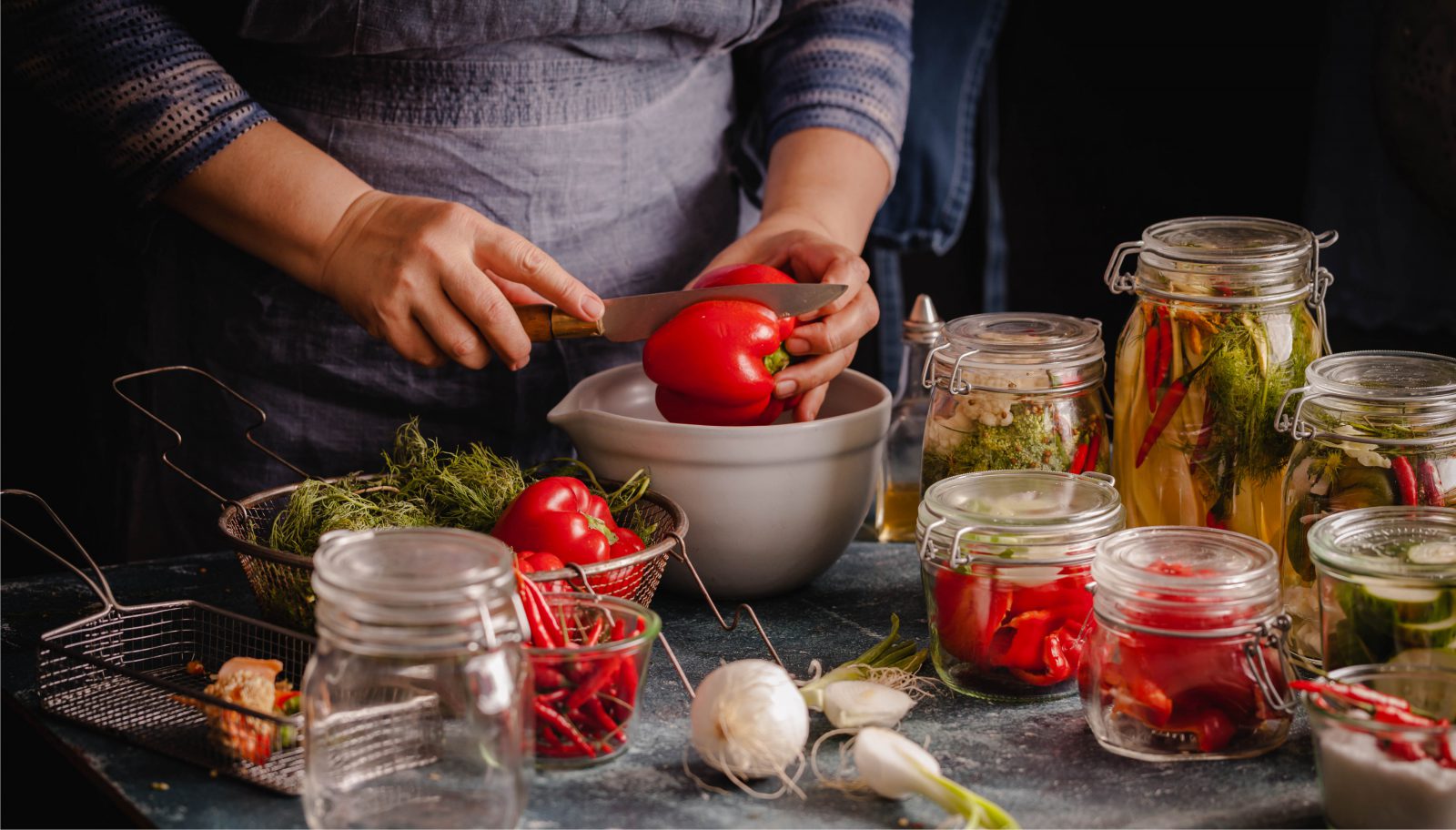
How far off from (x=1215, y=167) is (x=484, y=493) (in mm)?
1760

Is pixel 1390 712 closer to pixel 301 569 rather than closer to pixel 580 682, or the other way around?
pixel 580 682

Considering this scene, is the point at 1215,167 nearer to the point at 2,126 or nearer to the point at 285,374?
the point at 285,374

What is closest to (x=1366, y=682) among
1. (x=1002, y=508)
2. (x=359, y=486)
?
(x=1002, y=508)

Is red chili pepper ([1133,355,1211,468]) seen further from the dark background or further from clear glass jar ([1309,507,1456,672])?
the dark background

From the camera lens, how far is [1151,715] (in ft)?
3.02

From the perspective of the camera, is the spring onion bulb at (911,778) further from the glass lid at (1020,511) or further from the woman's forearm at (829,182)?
the woman's forearm at (829,182)

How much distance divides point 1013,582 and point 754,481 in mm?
276

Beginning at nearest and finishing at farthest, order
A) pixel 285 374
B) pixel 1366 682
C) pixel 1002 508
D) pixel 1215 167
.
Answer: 1. pixel 1366 682
2. pixel 1002 508
3. pixel 285 374
4. pixel 1215 167

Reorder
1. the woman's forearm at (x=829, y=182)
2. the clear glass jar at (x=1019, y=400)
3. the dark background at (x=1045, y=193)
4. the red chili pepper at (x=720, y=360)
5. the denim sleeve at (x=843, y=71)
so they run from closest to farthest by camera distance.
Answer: the clear glass jar at (x=1019, y=400) < the red chili pepper at (x=720, y=360) < the woman's forearm at (x=829, y=182) < the denim sleeve at (x=843, y=71) < the dark background at (x=1045, y=193)

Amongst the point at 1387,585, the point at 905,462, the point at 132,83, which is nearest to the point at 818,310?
the point at 905,462

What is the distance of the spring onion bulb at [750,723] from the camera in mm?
888

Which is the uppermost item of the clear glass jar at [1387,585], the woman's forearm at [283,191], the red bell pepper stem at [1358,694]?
the woman's forearm at [283,191]

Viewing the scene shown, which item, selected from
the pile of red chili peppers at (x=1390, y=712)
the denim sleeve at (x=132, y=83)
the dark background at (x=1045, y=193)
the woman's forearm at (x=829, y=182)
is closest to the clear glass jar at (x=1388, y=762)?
the pile of red chili peppers at (x=1390, y=712)

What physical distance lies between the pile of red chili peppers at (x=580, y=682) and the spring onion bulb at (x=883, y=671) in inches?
6.1
